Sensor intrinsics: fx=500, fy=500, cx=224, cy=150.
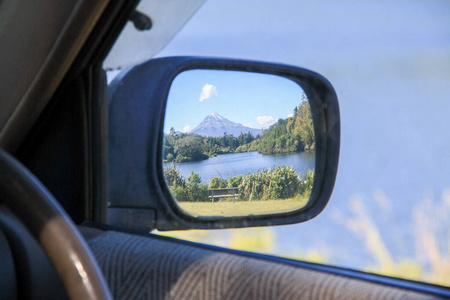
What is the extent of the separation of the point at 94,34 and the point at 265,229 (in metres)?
1.12

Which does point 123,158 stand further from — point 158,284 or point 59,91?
point 158,284

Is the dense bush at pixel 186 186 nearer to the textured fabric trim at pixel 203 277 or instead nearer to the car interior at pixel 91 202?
the car interior at pixel 91 202

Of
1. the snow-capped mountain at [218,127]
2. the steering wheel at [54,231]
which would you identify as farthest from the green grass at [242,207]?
the steering wheel at [54,231]

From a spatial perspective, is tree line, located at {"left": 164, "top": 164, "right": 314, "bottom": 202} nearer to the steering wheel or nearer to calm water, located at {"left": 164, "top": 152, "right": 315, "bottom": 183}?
calm water, located at {"left": 164, "top": 152, "right": 315, "bottom": 183}

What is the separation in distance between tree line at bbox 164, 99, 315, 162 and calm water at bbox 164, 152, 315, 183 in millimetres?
20

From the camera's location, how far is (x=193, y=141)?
2094 millimetres

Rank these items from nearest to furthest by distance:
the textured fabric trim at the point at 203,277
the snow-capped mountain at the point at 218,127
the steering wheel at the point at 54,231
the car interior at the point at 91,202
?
the steering wheel at the point at 54,231, the car interior at the point at 91,202, the textured fabric trim at the point at 203,277, the snow-capped mountain at the point at 218,127

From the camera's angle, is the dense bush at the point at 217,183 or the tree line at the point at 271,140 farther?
the dense bush at the point at 217,183

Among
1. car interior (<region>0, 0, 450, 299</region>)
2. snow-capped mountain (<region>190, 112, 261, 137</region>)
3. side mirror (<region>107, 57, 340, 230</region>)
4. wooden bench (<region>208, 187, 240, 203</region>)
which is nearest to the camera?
car interior (<region>0, 0, 450, 299</region>)

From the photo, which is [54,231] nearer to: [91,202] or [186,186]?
[186,186]

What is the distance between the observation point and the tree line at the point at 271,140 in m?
1.81

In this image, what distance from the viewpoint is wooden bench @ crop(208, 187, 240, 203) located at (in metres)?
2.02

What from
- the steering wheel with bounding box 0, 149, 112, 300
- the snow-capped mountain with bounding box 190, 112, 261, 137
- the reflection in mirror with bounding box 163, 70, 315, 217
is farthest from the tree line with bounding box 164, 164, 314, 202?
the steering wheel with bounding box 0, 149, 112, 300

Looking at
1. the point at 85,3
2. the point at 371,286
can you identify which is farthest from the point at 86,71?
the point at 371,286
